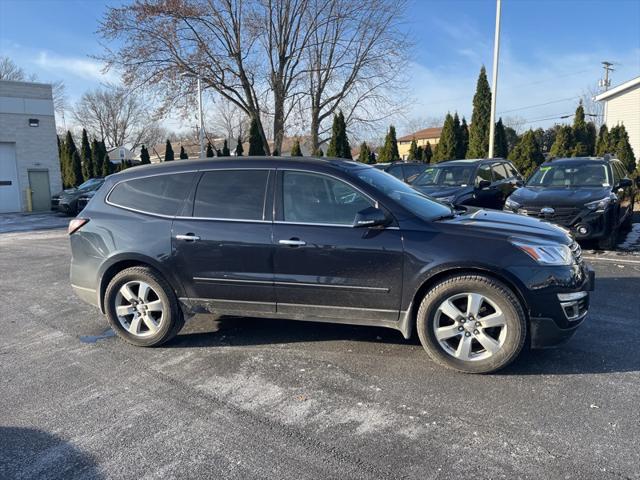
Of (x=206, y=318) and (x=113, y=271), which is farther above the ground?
(x=113, y=271)

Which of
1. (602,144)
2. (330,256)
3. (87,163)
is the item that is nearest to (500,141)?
(602,144)

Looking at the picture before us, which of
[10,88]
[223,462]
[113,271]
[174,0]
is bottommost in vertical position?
[223,462]

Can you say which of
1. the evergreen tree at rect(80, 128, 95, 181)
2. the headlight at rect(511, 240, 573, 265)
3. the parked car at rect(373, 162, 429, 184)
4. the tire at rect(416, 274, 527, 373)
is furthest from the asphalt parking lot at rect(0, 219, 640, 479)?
the evergreen tree at rect(80, 128, 95, 181)

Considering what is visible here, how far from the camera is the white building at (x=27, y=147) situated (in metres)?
24.2

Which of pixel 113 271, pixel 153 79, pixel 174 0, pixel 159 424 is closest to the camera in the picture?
pixel 159 424

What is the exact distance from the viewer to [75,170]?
98.8 feet

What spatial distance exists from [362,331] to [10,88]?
2659 centimetres

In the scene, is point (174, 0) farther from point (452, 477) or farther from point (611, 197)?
point (452, 477)

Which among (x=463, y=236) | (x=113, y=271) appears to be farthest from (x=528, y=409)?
(x=113, y=271)

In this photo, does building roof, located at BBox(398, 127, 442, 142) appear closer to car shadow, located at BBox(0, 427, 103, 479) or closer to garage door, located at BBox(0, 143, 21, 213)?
garage door, located at BBox(0, 143, 21, 213)

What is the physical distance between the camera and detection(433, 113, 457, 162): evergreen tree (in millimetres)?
23250

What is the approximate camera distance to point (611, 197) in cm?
833

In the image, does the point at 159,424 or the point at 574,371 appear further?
the point at 574,371

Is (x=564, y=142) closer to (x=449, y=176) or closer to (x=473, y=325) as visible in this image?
(x=449, y=176)
